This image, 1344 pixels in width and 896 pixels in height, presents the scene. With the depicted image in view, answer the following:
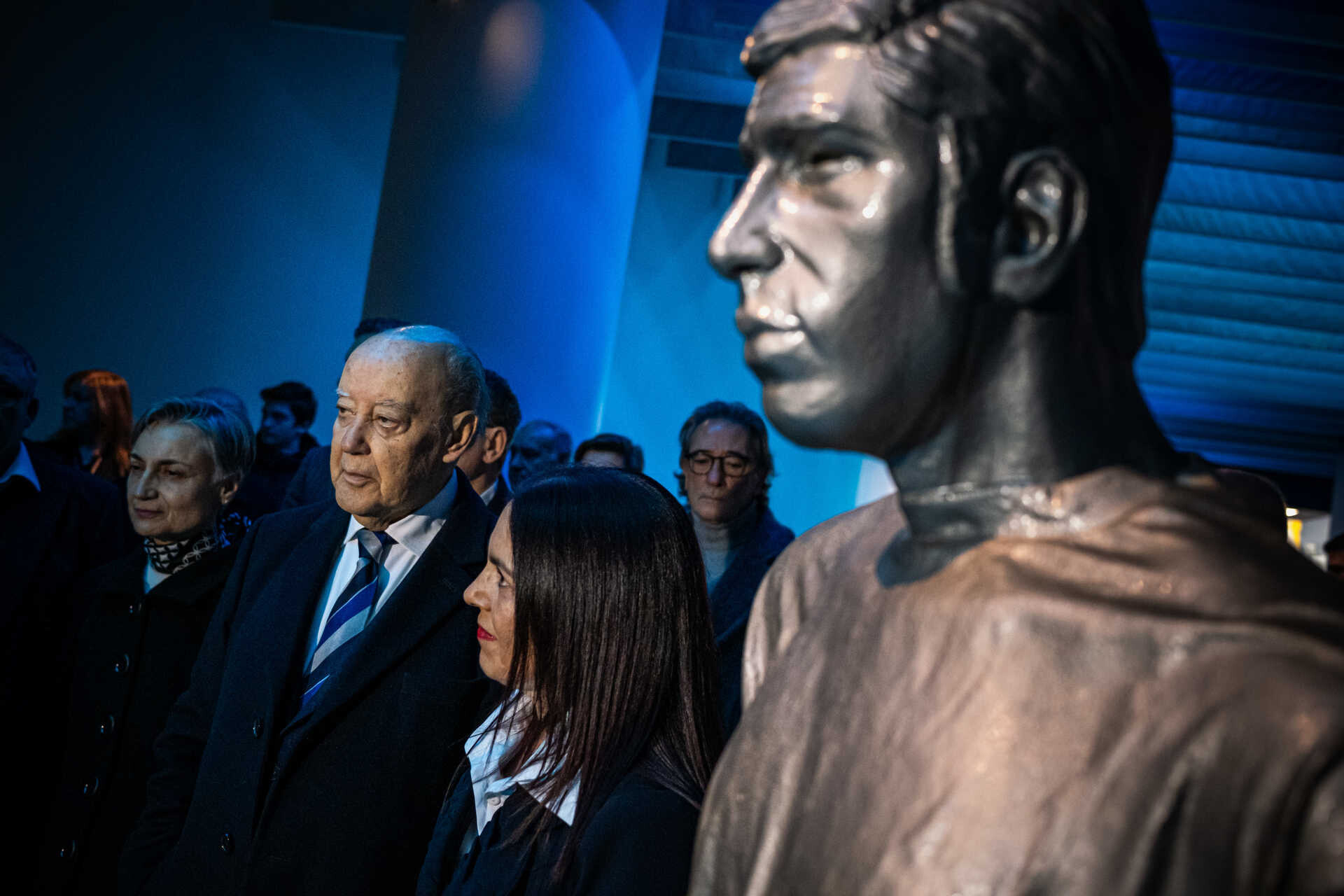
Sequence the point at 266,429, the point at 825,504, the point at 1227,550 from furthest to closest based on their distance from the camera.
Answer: the point at 825,504, the point at 266,429, the point at 1227,550

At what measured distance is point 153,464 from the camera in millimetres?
3484

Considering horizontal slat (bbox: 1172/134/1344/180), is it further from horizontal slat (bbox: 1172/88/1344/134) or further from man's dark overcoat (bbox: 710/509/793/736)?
man's dark overcoat (bbox: 710/509/793/736)

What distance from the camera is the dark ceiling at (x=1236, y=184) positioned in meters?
8.62

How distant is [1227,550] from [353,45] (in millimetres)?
10230

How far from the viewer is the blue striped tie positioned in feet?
8.80

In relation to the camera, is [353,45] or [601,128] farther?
[353,45]

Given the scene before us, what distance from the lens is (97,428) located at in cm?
485

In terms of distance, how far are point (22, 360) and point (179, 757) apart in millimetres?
1646

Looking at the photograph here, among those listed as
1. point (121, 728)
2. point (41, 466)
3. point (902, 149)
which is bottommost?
point (121, 728)

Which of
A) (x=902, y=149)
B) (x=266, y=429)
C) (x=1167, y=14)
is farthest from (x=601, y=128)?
(x=902, y=149)

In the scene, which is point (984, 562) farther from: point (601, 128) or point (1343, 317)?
point (1343, 317)

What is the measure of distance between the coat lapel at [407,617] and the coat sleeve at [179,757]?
0.42 metres

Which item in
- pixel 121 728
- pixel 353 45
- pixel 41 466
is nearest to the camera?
pixel 121 728

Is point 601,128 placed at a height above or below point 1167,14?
below
